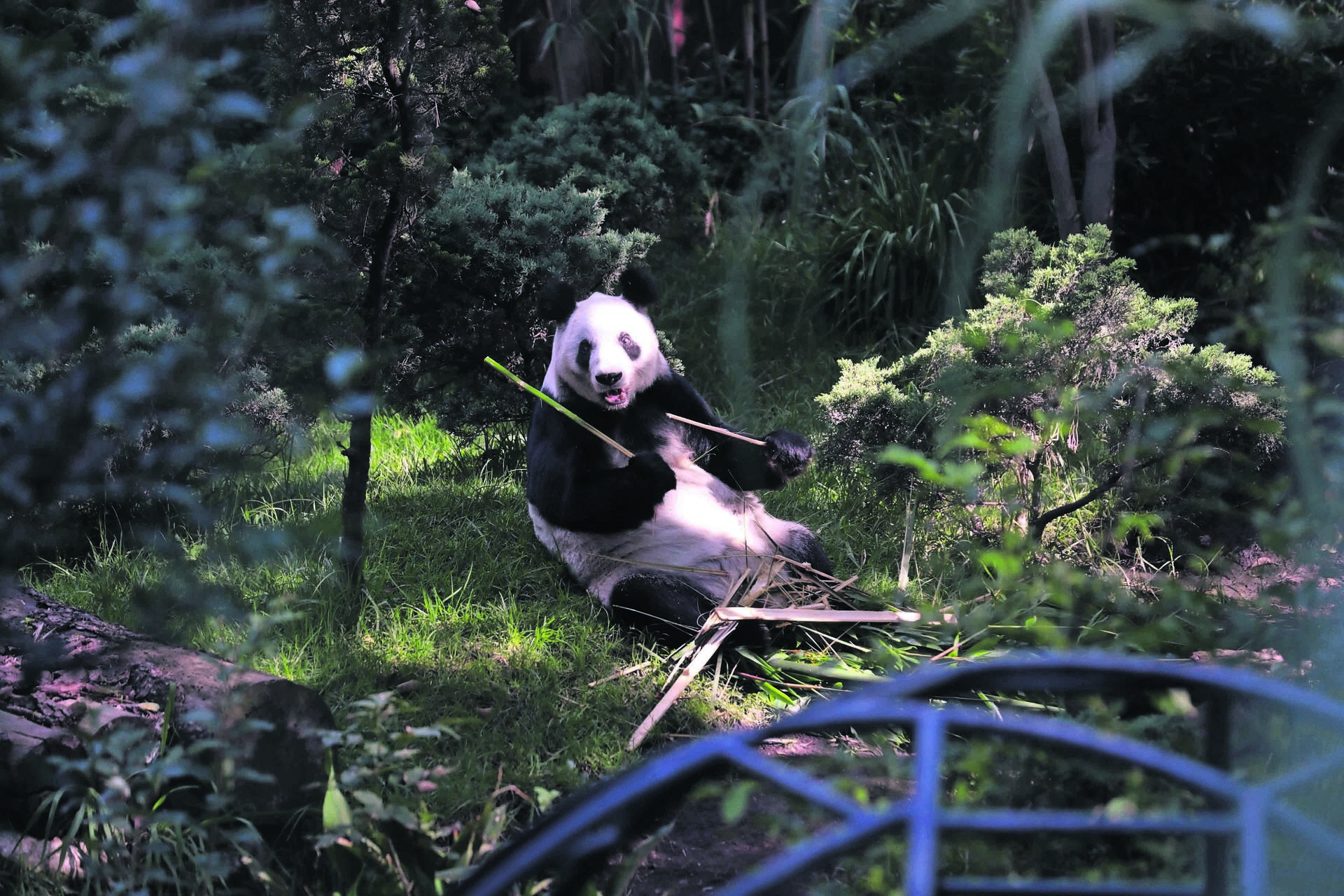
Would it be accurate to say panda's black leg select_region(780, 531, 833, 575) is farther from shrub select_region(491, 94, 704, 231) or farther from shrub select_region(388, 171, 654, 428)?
shrub select_region(491, 94, 704, 231)

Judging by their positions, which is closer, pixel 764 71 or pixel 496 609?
pixel 496 609

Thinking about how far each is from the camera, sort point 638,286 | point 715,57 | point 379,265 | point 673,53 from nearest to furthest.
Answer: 1. point 379,265
2. point 638,286
3. point 673,53
4. point 715,57

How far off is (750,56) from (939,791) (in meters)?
7.44

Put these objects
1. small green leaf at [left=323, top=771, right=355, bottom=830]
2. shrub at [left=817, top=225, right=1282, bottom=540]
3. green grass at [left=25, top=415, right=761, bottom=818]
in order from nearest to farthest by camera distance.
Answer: small green leaf at [left=323, top=771, right=355, bottom=830] < green grass at [left=25, top=415, right=761, bottom=818] < shrub at [left=817, top=225, right=1282, bottom=540]

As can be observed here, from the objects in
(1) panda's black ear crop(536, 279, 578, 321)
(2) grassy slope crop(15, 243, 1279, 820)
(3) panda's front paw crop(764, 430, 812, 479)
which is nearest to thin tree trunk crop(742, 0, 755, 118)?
(2) grassy slope crop(15, 243, 1279, 820)

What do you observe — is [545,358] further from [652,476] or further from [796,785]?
[796,785]

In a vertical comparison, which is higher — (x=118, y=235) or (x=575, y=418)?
(x=118, y=235)

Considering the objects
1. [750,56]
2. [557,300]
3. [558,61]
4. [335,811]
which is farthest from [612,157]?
[335,811]

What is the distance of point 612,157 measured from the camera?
5594 millimetres

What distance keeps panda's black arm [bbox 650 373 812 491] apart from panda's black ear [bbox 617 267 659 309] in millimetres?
285

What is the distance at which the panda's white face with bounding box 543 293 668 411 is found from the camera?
10.9ft

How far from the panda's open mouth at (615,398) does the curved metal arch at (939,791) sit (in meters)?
2.44

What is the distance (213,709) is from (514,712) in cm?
90

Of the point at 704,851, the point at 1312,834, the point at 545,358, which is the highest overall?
the point at 545,358
